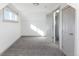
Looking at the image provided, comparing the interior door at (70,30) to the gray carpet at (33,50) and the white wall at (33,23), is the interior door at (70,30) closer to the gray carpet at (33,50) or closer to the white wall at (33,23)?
the gray carpet at (33,50)

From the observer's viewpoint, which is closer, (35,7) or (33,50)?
(33,50)

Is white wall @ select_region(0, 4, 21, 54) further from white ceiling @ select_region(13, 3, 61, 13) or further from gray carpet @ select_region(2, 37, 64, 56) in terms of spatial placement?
white ceiling @ select_region(13, 3, 61, 13)

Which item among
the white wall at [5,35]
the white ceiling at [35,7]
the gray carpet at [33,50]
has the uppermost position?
the white ceiling at [35,7]

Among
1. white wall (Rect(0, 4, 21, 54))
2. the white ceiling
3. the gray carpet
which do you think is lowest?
the gray carpet

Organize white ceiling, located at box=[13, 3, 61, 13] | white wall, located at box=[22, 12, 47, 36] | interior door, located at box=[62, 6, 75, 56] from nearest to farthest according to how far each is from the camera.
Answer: interior door, located at box=[62, 6, 75, 56] → white ceiling, located at box=[13, 3, 61, 13] → white wall, located at box=[22, 12, 47, 36]

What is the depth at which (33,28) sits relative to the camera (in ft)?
41.1

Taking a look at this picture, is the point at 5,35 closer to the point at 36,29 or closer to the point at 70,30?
the point at 70,30

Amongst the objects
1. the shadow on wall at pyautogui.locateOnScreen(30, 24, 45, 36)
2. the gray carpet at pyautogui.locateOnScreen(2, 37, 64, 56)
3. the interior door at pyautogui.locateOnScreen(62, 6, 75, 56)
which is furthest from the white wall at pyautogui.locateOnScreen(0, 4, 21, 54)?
the shadow on wall at pyautogui.locateOnScreen(30, 24, 45, 36)

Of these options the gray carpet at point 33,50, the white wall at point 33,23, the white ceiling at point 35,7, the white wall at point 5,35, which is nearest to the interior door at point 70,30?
the gray carpet at point 33,50

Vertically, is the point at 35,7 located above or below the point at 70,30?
above

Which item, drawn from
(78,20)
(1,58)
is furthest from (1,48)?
(1,58)

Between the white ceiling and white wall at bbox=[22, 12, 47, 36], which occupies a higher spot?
the white ceiling

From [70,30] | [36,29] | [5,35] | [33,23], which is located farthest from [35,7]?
[70,30]

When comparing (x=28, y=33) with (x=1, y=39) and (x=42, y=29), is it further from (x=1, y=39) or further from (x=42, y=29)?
(x=1, y=39)
